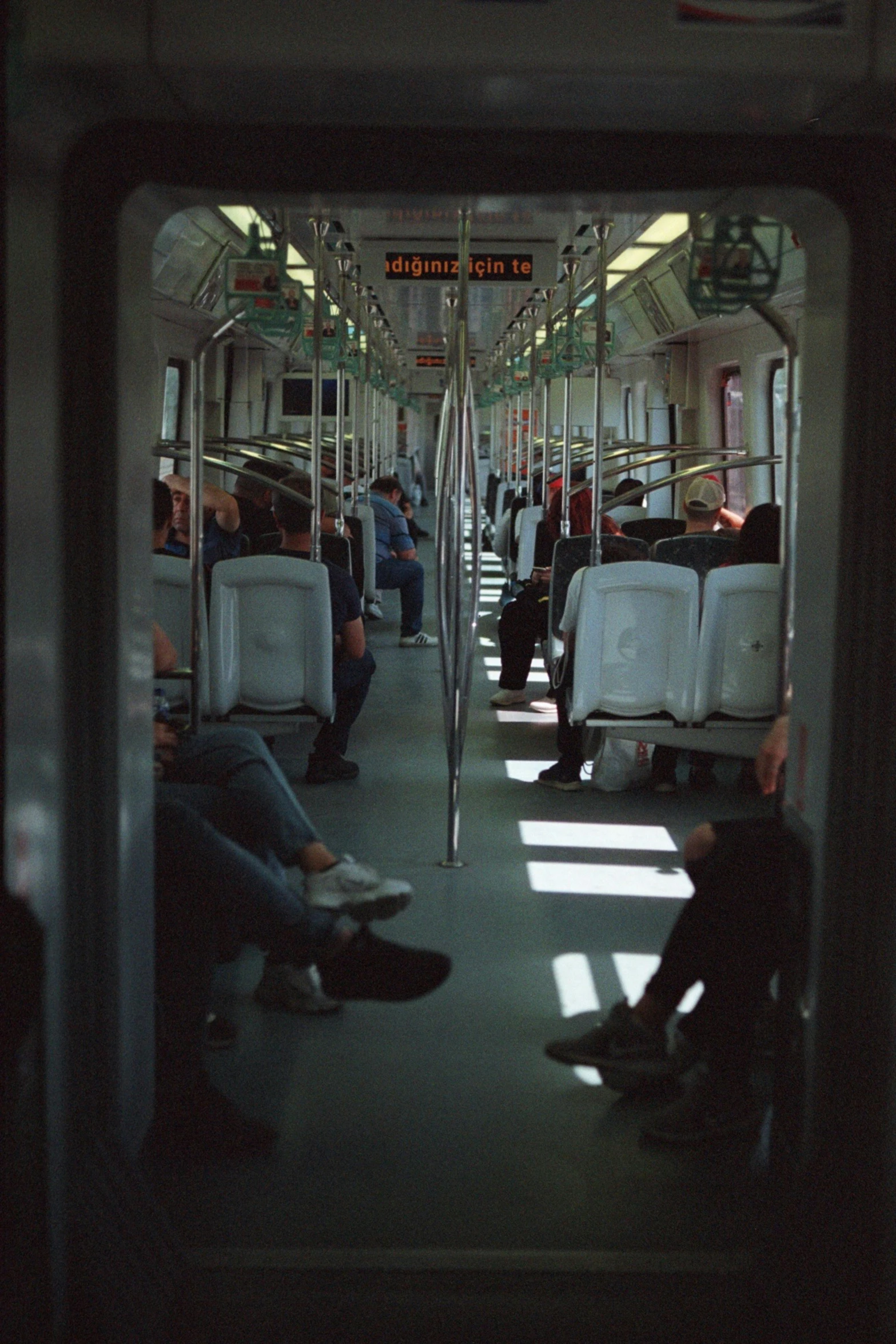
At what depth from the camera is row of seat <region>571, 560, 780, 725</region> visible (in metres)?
5.40

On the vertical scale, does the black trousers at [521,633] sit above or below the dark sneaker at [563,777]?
above

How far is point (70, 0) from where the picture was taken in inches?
81.4

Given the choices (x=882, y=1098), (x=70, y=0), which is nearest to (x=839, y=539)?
(x=882, y=1098)

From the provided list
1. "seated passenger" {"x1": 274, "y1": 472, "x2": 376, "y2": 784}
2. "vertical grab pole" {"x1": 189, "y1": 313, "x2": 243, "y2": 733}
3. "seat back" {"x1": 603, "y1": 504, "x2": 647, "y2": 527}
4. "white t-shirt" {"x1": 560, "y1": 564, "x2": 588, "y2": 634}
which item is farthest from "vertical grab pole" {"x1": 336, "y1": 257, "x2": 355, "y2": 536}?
"vertical grab pole" {"x1": 189, "y1": 313, "x2": 243, "y2": 733}

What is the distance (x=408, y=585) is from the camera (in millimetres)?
11812

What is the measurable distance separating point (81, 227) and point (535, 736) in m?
5.76

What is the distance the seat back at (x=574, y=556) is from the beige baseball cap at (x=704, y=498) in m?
0.35

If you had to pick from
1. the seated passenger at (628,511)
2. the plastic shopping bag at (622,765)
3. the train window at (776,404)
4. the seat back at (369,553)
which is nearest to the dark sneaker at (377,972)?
the plastic shopping bag at (622,765)

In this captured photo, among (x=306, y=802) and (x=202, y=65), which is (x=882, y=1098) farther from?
(x=202, y=65)

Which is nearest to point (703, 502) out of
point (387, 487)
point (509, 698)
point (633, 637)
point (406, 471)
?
point (633, 637)

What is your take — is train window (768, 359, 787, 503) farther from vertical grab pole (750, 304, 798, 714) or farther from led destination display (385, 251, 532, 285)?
vertical grab pole (750, 304, 798, 714)

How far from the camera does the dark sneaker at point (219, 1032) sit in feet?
9.30

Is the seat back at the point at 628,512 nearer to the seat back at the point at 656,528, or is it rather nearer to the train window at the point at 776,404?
the train window at the point at 776,404

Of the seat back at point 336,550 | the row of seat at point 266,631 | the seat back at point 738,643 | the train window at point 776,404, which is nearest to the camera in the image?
the row of seat at point 266,631
